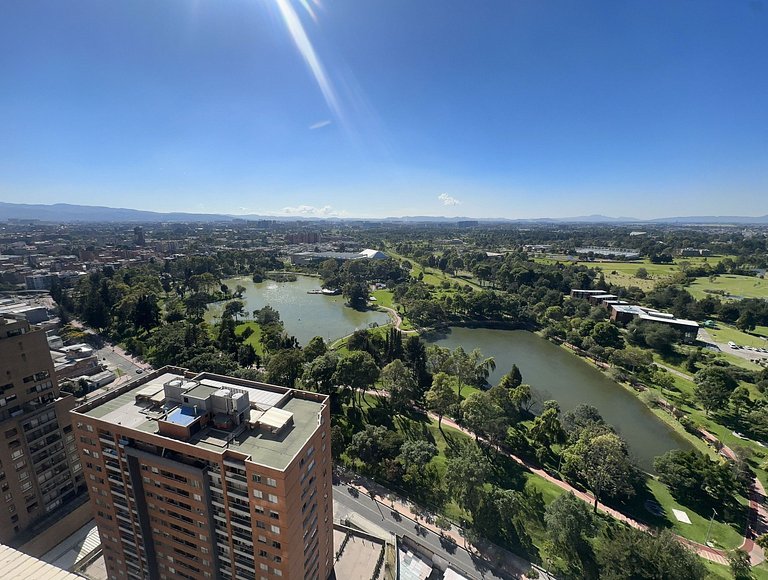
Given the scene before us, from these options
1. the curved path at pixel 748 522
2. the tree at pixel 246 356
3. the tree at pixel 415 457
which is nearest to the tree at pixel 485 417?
the curved path at pixel 748 522

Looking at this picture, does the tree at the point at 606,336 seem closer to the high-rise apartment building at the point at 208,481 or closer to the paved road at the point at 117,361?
the high-rise apartment building at the point at 208,481

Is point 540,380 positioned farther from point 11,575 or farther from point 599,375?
point 11,575

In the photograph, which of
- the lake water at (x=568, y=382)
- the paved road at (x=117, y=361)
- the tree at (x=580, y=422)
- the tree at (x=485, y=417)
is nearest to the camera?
the tree at (x=485, y=417)

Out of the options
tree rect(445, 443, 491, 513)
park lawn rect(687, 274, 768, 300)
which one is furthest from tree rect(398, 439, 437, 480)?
park lawn rect(687, 274, 768, 300)

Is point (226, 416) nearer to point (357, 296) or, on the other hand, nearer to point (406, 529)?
point (406, 529)

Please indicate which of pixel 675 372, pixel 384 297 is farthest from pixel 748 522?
pixel 384 297

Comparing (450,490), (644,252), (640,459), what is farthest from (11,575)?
(644,252)
